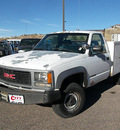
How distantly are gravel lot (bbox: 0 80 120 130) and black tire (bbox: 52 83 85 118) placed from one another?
144 mm

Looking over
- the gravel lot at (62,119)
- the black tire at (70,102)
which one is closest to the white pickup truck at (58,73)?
the black tire at (70,102)

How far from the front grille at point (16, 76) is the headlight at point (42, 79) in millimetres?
147

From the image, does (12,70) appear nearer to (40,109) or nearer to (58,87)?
(58,87)

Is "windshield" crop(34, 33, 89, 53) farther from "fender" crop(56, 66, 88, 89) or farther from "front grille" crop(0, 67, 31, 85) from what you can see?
"front grille" crop(0, 67, 31, 85)

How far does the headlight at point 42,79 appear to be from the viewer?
287cm

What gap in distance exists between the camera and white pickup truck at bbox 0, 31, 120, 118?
292 centimetres

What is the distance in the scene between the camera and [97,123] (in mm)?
3238

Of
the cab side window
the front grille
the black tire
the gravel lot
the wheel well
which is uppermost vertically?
the cab side window

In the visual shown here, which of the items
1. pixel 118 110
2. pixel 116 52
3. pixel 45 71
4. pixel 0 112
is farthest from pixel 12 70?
pixel 116 52

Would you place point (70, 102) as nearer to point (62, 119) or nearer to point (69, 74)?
point (62, 119)

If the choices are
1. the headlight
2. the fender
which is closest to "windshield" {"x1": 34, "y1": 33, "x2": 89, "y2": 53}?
the fender

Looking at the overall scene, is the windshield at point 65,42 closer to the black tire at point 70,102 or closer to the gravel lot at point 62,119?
the black tire at point 70,102

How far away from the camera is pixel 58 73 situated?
297 cm

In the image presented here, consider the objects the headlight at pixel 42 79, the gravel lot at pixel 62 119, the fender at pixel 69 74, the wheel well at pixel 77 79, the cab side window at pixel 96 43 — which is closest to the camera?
the headlight at pixel 42 79
